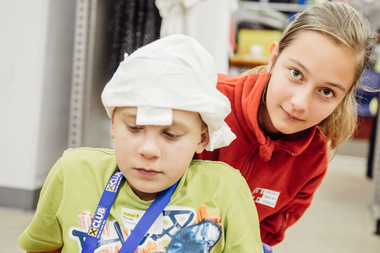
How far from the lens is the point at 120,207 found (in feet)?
2.44

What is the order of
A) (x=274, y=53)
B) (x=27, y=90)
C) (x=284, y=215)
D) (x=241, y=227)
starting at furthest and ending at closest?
1. (x=27, y=90)
2. (x=284, y=215)
3. (x=274, y=53)
4. (x=241, y=227)

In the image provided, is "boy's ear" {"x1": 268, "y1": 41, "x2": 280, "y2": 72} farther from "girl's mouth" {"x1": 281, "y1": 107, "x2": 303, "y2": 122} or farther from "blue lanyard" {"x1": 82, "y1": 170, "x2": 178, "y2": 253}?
"blue lanyard" {"x1": 82, "y1": 170, "x2": 178, "y2": 253}

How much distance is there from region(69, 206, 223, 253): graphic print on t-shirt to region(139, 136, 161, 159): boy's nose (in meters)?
0.16

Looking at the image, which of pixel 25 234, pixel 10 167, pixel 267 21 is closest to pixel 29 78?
pixel 10 167

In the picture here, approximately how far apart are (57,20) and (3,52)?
37cm

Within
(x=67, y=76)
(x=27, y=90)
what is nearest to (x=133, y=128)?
(x=27, y=90)

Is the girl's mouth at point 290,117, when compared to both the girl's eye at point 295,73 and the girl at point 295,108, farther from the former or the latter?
the girl's eye at point 295,73

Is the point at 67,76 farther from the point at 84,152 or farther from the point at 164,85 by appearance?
the point at 164,85

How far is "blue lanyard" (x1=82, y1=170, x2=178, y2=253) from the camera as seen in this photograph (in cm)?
69

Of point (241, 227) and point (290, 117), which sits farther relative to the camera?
point (290, 117)

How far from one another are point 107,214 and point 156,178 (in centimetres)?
15

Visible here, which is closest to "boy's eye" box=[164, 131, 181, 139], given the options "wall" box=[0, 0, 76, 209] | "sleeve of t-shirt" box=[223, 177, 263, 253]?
"sleeve of t-shirt" box=[223, 177, 263, 253]

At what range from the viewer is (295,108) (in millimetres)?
886

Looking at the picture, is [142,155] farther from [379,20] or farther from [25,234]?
[379,20]
